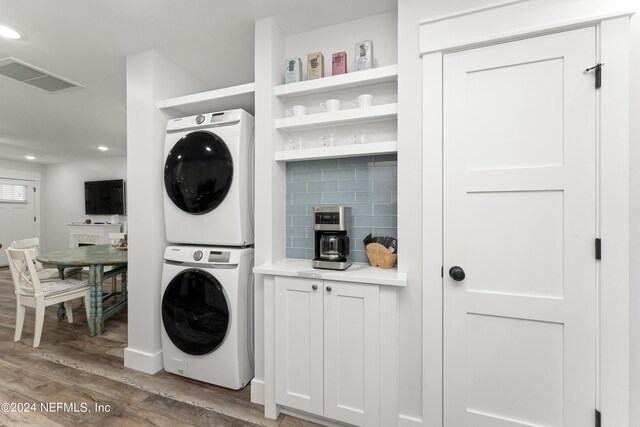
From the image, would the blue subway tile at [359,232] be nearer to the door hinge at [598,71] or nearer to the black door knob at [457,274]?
the black door knob at [457,274]

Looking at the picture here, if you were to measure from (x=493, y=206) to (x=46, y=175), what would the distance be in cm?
982

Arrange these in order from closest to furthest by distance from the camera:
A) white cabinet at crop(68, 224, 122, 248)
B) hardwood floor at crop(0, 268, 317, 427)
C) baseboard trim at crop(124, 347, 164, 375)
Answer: hardwood floor at crop(0, 268, 317, 427)
baseboard trim at crop(124, 347, 164, 375)
white cabinet at crop(68, 224, 122, 248)

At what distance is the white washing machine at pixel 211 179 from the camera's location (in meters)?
2.02

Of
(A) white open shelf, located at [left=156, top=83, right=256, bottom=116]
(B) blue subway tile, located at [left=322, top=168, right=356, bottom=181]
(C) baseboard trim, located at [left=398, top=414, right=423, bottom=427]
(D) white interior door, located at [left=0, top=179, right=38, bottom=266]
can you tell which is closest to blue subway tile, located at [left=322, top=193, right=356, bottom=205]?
(B) blue subway tile, located at [left=322, top=168, right=356, bottom=181]

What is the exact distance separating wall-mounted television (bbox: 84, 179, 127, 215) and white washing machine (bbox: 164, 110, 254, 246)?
518cm

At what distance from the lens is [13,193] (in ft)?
21.8

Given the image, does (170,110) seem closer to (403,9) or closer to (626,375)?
(403,9)

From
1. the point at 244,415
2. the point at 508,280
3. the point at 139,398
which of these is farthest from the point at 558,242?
the point at 139,398

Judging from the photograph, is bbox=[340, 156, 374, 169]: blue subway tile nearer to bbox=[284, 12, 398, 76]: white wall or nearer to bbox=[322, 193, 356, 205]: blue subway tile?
bbox=[322, 193, 356, 205]: blue subway tile

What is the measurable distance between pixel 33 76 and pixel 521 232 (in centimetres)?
411

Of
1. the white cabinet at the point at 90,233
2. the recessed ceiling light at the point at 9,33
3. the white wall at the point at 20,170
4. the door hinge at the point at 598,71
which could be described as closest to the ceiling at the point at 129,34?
the recessed ceiling light at the point at 9,33

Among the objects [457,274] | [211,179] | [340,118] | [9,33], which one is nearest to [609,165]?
[457,274]

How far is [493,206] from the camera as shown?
143cm

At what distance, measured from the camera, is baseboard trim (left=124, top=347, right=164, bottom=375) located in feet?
7.32
